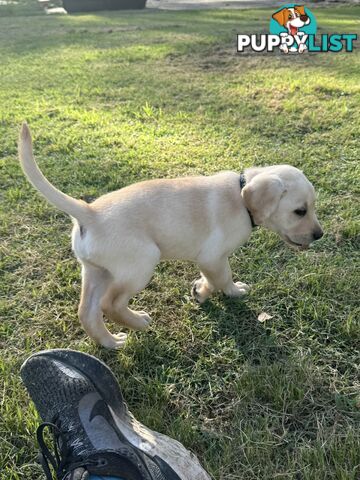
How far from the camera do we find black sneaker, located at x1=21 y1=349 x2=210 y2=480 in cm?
165

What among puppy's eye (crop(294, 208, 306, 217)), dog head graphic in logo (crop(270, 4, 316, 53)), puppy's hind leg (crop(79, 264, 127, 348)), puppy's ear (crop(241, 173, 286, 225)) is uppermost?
dog head graphic in logo (crop(270, 4, 316, 53))

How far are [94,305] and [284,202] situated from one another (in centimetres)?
122

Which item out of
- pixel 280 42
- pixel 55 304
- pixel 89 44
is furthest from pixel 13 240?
pixel 89 44

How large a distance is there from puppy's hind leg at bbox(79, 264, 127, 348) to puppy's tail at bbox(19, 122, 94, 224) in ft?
0.98

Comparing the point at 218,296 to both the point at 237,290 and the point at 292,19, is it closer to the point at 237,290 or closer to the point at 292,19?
the point at 237,290

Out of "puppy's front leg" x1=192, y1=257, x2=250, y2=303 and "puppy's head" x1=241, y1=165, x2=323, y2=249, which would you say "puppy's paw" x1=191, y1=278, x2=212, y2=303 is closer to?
"puppy's front leg" x1=192, y1=257, x2=250, y2=303

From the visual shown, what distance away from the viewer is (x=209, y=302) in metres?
2.73

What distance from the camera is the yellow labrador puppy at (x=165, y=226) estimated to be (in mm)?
2248

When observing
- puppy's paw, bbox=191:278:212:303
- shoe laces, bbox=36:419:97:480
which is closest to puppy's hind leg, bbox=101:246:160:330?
puppy's paw, bbox=191:278:212:303

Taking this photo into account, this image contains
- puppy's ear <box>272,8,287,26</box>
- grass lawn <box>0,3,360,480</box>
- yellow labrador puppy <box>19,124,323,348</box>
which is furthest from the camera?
puppy's ear <box>272,8,287,26</box>

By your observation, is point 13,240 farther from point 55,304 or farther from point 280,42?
point 280,42

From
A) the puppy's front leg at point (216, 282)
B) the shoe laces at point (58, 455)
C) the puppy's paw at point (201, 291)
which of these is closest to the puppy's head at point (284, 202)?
the puppy's front leg at point (216, 282)

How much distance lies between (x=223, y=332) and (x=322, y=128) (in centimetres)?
320

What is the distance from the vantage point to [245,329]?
8.23 feet
